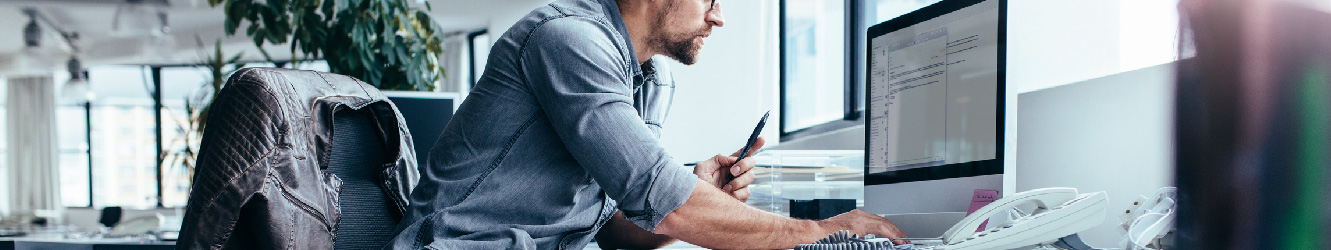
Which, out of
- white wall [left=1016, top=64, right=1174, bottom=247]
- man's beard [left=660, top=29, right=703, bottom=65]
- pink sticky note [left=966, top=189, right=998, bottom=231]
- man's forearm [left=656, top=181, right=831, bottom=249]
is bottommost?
man's forearm [left=656, top=181, right=831, bottom=249]

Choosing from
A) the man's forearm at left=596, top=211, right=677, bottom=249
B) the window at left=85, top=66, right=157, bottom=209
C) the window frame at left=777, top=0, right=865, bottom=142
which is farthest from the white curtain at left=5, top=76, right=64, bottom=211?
the man's forearm at left=596, top=211, right=677, bottom=249

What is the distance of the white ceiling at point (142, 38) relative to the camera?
24.6 feet

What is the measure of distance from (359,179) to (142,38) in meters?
5.36

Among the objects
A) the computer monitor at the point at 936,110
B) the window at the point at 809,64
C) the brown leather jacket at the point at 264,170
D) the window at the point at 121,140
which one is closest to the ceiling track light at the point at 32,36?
the window at the point at 121,140

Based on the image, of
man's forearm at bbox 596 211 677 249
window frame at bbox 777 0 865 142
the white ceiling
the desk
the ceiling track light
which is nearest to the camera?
man's forearm at bbox 596 211 677 249

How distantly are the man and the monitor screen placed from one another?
0.18 metres

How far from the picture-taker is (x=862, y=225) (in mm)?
1181

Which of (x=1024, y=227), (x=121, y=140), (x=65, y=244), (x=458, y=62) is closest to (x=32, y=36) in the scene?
(x=458, y=62)

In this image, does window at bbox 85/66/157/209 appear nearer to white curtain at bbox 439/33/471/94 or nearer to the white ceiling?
the white ceiling

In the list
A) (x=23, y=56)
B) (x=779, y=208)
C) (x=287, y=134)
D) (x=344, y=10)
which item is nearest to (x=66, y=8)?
(x=23, y=56)

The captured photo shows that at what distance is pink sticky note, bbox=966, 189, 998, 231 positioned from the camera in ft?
3.95

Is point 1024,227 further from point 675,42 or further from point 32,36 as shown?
point 32,36

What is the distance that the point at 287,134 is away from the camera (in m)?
1.10

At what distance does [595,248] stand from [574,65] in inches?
33.9
